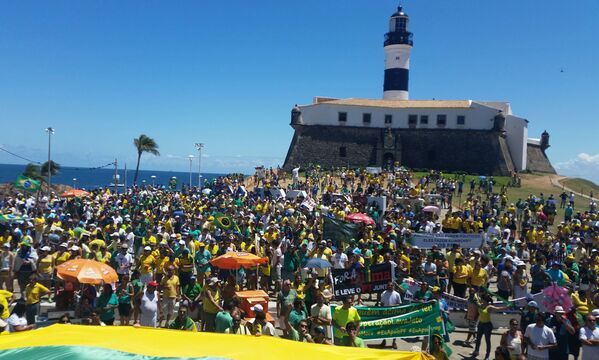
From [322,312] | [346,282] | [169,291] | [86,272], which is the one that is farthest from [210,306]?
[346,282]

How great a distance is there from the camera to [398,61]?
195 feet

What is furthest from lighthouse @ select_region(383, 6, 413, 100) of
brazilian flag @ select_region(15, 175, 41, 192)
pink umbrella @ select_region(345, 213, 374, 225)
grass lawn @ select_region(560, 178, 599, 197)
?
brazilian flag @ select_region(15, 175, 41, 192)

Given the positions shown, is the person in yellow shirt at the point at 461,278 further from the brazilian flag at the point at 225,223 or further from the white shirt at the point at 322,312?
the brazilian flag at the point at 225,223

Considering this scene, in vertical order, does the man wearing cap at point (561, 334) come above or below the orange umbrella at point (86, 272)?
below

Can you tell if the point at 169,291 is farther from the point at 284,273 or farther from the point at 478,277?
the point at 478,277

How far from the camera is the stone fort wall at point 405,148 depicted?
49.8 m

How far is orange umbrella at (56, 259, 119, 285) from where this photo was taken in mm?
9086

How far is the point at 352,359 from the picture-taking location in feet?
17.4

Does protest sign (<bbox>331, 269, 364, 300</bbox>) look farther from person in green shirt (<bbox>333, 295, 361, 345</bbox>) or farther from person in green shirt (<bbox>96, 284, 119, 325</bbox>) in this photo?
person in green shirt (<bbox>96, 284, 119, 325</bbox>)

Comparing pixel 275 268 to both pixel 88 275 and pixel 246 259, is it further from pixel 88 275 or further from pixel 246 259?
pixel 88 275

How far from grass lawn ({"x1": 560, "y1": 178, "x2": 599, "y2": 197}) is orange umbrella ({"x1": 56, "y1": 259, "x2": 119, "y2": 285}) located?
42.3 metres

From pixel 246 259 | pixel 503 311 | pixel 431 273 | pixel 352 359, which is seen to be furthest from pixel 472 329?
pixel 352 359

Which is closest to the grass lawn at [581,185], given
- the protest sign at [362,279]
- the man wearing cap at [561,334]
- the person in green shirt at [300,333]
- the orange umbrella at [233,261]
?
the protest sign at [362,279]

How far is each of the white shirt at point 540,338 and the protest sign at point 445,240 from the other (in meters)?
7.04
